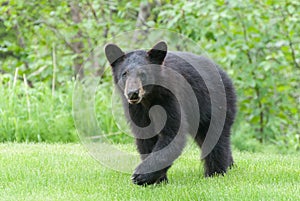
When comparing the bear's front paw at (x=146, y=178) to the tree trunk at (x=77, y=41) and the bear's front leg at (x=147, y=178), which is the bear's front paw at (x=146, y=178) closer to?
the bear's front leg at (x=147, y=178)

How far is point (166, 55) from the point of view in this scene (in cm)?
527

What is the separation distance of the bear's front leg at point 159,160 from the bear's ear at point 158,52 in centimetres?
68

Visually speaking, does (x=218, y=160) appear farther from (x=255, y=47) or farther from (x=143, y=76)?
(x=255, y=47)

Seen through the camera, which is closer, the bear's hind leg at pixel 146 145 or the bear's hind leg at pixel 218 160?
the bear's hind leg at pixel 146 145

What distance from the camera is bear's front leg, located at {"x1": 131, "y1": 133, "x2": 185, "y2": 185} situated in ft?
16.1

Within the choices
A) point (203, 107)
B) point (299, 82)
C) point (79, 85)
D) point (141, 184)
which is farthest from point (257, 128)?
point (141, 184)

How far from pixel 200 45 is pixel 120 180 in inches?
204

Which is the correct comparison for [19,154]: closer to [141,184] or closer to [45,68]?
[141,184]

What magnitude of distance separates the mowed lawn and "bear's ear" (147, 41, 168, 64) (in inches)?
44.0

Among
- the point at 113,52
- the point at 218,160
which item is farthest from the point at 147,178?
the point at 113,52

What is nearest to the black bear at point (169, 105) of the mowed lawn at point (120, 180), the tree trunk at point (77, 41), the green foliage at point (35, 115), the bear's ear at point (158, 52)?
the bear's ear at point (158, 52)

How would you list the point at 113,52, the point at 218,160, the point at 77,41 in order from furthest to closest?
the point at 77,41 < the point at 218,160 < the point at 113,52

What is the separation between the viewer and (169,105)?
512 cm

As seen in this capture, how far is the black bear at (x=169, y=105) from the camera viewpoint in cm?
496
